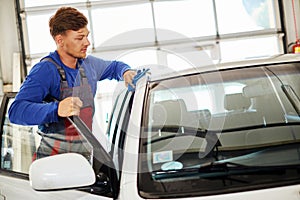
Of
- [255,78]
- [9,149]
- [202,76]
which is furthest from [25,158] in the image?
[255,78]

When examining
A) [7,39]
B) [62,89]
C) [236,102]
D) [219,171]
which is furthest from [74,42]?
[7,39]

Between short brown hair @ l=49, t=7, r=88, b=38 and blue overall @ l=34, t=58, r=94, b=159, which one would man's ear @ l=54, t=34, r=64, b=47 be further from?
blue overall @ l=34, t=58, r=94, b=159

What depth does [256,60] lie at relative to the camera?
1911 mm

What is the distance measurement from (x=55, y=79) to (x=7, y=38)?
14.3ft

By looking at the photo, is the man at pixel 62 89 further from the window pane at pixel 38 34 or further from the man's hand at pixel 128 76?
the window pane at pixel 38 34

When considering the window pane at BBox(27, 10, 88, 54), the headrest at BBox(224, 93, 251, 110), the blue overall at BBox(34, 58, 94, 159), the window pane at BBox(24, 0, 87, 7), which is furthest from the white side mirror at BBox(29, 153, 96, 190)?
the window pane at BBox(24, 0, 87, 7)

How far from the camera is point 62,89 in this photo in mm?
1949

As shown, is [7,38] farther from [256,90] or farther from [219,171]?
[219,171]

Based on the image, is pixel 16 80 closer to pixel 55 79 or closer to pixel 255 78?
pixel 55 79

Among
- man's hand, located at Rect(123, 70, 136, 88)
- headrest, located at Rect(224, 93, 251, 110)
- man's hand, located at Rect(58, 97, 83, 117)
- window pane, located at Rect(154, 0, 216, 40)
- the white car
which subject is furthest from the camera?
window pane, located at Rect(154, 0, 216, 40)

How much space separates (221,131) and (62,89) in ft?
2.63

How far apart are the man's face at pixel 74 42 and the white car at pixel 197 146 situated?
1.12 ft

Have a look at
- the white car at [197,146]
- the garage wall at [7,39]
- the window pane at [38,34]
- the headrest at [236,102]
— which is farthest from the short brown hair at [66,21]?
the garage wall at [7,39]

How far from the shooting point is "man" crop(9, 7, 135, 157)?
1.71 m
